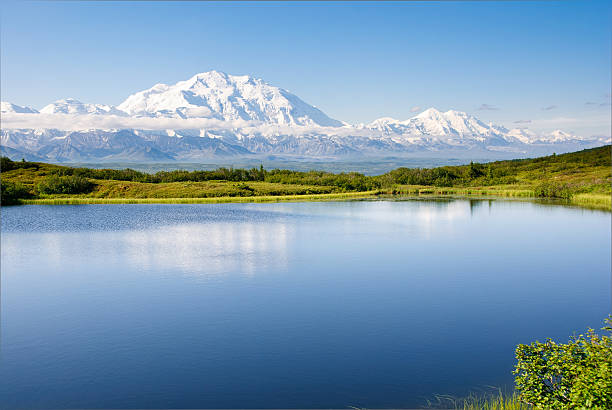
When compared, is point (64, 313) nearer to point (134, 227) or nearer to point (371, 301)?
point (371, 301)

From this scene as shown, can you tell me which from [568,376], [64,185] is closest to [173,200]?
[64,185]

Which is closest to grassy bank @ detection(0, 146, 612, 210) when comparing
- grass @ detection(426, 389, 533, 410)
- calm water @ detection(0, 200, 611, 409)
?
calm water @ detection(0, 200, 611, 409)

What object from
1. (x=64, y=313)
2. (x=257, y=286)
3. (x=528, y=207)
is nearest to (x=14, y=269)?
(x=64, y=313)

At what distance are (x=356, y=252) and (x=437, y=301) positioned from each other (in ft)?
48.5

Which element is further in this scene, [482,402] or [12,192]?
[12,192]

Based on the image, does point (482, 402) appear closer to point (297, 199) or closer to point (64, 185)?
point (297, 199)

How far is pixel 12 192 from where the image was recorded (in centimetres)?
9744

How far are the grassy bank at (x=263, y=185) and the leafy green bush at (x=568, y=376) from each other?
261 feet

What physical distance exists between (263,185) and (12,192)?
2204 inches

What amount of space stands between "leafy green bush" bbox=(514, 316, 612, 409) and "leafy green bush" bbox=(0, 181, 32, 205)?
100 m

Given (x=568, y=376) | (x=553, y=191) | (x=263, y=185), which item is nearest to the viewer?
(x=568, y=376)

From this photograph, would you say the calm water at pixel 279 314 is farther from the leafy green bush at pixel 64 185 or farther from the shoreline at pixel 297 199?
the leafy green bush at pixel 64 185

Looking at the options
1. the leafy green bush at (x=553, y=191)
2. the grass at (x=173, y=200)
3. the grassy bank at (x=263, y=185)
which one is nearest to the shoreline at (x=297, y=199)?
the grass at (x=173, y=200)

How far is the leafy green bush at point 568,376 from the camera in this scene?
10.7 m
